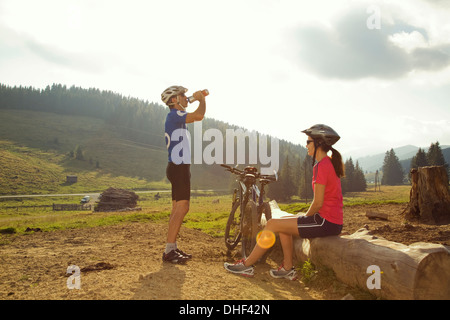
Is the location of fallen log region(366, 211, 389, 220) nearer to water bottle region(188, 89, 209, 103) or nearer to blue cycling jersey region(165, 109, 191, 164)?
blue cycling jersey region(165, 109, 191, 164)

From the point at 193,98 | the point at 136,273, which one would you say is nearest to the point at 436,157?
the point at 193,98

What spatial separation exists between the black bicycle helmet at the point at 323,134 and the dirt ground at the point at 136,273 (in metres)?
2.45

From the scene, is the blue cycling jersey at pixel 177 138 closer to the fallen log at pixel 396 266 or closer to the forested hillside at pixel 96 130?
the fallen log at pixel 396 266

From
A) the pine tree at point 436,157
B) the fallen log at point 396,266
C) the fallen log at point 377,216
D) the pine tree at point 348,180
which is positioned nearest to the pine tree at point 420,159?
the pine tree at point 436,157

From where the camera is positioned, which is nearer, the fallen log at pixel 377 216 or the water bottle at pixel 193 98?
the water bottle at pixel 193 98

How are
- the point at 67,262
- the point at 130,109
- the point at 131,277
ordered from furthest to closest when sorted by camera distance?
1. the point at 130,109
2. the point at 67,262
3. the point at 131,277

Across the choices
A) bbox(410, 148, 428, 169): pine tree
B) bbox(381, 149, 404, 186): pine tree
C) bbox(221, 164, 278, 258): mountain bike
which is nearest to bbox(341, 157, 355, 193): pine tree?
bbox(410, 148, 428, 169): pine tree

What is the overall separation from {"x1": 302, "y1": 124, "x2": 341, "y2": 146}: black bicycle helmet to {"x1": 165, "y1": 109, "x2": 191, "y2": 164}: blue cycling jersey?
2.57 meters

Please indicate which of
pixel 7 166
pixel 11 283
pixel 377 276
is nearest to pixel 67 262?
pixel 11 283

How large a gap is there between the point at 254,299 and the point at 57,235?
26.9 feet

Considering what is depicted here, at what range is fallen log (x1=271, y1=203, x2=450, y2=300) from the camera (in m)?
3.46

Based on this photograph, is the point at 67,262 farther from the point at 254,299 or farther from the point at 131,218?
the point at 131,218

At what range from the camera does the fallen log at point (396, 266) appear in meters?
Answer: 3.46

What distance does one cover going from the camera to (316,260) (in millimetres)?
5312
